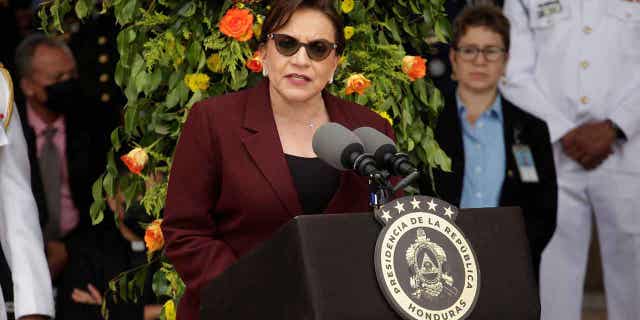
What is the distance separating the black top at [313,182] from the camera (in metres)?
2.96

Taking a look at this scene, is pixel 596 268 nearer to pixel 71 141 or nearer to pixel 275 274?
pixel 71 141

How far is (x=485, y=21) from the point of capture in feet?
16.9

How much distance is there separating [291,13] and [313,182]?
1.54 feet

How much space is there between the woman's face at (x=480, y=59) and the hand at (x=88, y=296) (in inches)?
83.3

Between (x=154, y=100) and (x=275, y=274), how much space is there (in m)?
2.09

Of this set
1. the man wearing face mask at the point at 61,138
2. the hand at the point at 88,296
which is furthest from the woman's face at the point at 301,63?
the man wearing face mask at the point at 61,138

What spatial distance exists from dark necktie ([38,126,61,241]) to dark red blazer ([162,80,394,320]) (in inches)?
118

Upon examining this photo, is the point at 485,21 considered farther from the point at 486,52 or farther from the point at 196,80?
the point at 196,80

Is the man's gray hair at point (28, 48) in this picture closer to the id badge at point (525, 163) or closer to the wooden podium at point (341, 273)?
the id badge at point (525, 163)

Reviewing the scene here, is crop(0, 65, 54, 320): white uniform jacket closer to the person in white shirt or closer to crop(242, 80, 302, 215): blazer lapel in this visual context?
crop(242, 80, 302, 215): blazer lapel

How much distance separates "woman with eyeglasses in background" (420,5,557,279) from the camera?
496 cm

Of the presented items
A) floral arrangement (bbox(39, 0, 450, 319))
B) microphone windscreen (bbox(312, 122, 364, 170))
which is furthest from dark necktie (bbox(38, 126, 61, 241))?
microphone windscreen (bbox(312, 122, 364, 170))

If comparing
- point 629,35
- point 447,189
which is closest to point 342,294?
point 447,189

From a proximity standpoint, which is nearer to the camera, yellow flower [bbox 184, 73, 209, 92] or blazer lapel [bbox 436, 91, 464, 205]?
yellow flower [bbox 184, 73, 209, 92]
